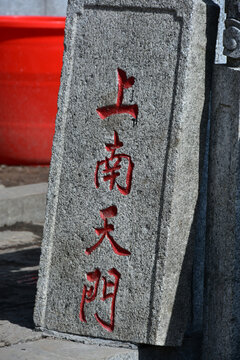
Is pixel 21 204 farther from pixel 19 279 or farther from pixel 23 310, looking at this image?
pixel 23 310

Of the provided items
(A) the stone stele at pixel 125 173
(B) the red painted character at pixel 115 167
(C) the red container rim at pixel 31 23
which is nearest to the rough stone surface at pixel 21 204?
(C) the red container rim at pixel 31 23

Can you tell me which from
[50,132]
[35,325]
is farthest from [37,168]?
[35,325]

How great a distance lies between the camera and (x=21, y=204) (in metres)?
6.17

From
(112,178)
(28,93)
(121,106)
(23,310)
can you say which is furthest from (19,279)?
(28,93)

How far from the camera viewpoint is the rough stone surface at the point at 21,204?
6062 mm

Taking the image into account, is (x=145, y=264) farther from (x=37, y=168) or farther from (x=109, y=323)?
(x=37, y=168)

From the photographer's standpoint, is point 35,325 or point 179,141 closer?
point 179,141

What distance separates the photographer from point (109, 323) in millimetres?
3428

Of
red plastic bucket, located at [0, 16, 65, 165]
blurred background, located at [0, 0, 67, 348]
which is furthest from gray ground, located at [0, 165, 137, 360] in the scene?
red plastic bucket, located at [0, 16, 65, 165]

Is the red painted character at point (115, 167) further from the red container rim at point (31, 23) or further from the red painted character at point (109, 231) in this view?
the red container rim at point (31, 23)

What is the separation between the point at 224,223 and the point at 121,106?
0.61 m

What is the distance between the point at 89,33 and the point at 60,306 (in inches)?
43.6

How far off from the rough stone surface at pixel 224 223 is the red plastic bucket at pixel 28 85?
429cm

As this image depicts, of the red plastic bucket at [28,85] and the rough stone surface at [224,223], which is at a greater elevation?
the red plastic bucket at [28,85]
